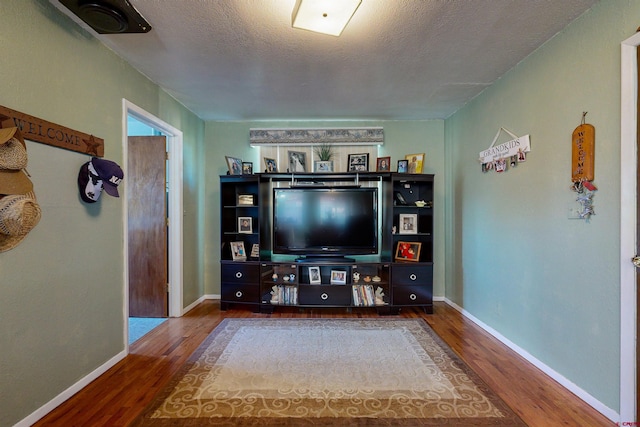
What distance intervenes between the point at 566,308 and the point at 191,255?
365 centimetres

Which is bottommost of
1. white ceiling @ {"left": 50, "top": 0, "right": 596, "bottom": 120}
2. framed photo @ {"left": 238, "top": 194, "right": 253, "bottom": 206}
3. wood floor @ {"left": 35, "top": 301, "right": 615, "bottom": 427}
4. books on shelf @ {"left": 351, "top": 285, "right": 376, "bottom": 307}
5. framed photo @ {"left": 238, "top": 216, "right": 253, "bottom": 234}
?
wood floor @ {"left": 35, "top": 301, "right": 615, "bottom": 427}

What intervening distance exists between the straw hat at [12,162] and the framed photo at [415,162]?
341cm

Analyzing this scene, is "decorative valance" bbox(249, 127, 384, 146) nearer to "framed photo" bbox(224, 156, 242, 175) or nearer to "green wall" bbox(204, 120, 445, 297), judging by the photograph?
"green wall" bbox(204, 120, 445, 297)

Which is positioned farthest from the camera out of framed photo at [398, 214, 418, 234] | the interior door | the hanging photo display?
framed photo at [398, 214, 418, 234]

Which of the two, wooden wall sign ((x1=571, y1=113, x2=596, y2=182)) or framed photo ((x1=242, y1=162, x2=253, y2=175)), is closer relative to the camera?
wooden wall sign ((x1=571, y1=113, x2=596, y2=182))

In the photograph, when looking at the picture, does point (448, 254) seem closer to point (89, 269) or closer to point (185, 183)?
point (185, 183)

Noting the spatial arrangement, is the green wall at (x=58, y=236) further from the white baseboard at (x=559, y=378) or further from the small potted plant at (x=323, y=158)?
the white baseboard at (x=559, y=378)

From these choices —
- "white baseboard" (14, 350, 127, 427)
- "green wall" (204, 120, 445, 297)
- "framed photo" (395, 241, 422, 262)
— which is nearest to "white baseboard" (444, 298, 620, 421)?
"framed photo" (395, 241, 422, 262)

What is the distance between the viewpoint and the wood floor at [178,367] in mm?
1597

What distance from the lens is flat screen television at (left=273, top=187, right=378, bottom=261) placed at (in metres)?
3.29

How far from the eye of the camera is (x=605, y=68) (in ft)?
5.32

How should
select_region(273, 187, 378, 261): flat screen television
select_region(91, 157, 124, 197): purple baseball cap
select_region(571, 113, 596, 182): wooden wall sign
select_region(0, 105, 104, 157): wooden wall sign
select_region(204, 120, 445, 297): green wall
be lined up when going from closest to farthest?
select_region(0, 105, 104, 157): wooden wall sign < select_region(571, 113, 596, 182): wooden wall sign < select_region(91, 157, 124, 197): purple baseball cap < select_region(273, 187, 378, 261): flat screen television < select_region(204, 120, 445, 297): green wall

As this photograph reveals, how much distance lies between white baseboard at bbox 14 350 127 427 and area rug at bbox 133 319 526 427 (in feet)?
1.85

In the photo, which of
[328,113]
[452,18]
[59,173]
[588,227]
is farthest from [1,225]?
[588,227]
